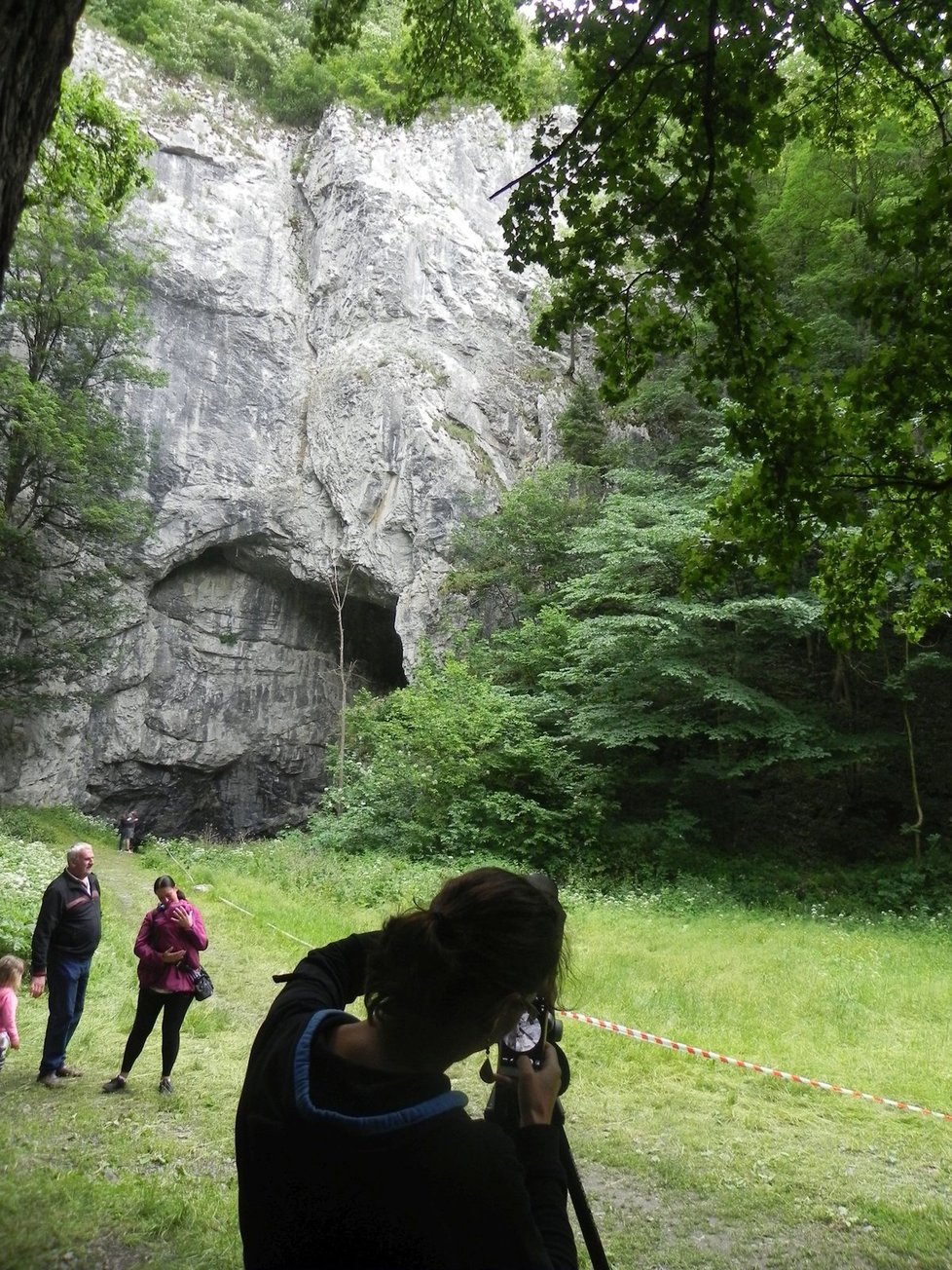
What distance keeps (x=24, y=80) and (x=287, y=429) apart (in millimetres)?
24337

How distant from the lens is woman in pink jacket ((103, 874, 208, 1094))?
200 inches

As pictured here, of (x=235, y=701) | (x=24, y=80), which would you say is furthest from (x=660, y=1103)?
(x=235, y=701)

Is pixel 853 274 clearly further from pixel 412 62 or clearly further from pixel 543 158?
pixel 543 158

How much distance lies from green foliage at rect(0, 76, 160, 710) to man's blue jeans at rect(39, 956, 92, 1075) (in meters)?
14.8

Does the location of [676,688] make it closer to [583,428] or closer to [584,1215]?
[583,428]

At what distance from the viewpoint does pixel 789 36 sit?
11.9ft

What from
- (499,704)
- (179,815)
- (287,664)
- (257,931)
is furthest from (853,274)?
(179,815)

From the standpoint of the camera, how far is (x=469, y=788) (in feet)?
49.1

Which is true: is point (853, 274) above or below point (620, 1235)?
above

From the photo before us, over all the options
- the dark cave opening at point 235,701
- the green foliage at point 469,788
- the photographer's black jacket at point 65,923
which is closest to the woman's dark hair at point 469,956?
the photographer's black jacket at point 65,923

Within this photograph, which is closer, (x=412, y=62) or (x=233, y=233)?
(x=412, y=62)

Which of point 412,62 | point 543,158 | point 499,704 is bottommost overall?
point 499,704

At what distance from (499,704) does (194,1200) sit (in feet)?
40.4

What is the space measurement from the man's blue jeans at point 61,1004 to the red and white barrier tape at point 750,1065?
10.3 feet
